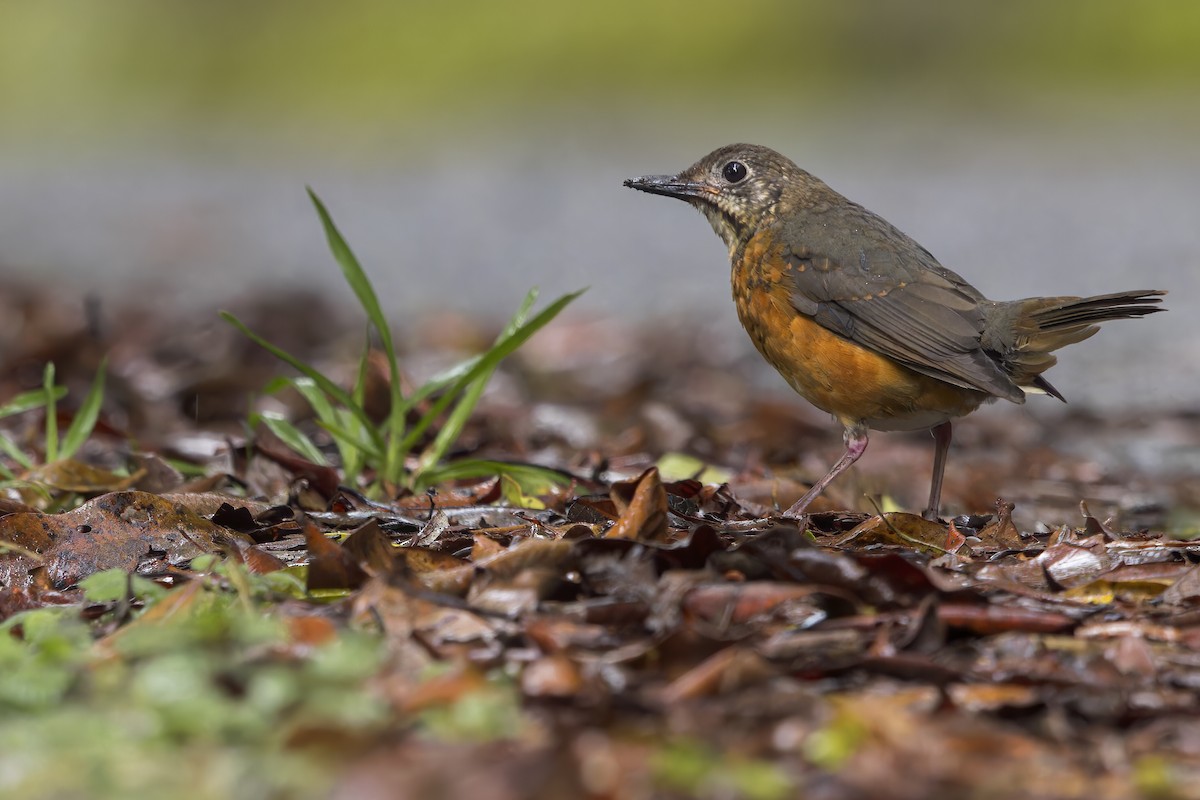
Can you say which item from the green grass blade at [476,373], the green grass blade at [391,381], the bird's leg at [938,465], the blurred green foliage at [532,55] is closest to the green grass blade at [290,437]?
the green grass blade at [391,381]

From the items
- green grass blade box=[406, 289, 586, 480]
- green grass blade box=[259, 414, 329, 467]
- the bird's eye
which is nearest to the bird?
the bird's eye

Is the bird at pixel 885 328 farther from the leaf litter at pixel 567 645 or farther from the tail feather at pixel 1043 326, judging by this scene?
the leaf litter at pixel 567 645

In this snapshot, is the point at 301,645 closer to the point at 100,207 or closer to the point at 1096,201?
the point at 1096,201

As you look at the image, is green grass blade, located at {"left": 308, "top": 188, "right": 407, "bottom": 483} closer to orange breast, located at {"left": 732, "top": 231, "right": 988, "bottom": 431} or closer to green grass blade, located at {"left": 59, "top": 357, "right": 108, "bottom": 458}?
green grass blade, located at {"left": 59, "top": 357, "right": 108, "bottom": 458}

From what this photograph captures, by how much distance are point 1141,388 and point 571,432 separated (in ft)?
13.1

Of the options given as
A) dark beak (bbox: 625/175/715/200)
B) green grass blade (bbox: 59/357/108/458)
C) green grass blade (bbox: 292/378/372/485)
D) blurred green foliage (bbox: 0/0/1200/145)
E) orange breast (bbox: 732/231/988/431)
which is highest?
blurred green foliage (bbox: 0/0/1200/145)

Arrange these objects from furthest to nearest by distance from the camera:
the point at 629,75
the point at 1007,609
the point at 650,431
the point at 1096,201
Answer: the point at 629,75 < the point at 1096,201 < the point at 650,431 < the point at 1007,609

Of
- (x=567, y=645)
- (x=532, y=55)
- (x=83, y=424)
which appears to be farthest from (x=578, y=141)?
(x=567, y=645)

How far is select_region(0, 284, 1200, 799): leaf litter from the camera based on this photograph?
8.48 ft

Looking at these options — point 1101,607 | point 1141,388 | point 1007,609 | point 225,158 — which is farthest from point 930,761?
point 225,158

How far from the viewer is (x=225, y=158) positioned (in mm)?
22703

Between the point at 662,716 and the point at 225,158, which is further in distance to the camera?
the point at 225,158

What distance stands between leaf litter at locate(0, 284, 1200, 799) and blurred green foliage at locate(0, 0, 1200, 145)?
2057cm

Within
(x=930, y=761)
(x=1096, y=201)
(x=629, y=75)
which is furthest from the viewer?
(x=629, y=75)
